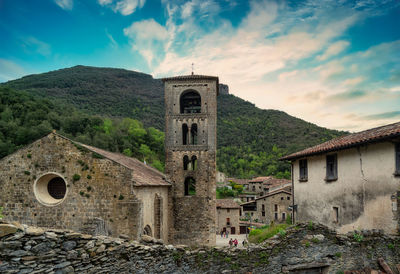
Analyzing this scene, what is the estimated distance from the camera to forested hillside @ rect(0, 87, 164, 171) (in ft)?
141

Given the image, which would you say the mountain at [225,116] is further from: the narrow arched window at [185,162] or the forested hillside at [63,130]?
the narrow arched window at [185,162]

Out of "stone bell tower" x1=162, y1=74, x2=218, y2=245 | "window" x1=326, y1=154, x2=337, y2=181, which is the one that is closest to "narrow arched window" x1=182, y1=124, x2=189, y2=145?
"stone bell tower" x1=162, y1=74, x2=218, y2=245

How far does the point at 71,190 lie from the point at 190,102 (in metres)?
14.5

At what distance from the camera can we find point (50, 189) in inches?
635

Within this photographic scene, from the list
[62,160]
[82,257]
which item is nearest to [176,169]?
[62,160]

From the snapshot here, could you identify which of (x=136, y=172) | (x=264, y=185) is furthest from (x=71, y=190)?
(x=264, y=185)

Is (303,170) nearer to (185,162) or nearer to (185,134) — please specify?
(185,162)

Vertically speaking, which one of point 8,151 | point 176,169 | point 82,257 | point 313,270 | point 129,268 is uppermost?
point 8,151

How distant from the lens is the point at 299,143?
100m

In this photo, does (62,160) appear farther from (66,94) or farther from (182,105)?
(66,94)

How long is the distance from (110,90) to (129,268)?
126 metres

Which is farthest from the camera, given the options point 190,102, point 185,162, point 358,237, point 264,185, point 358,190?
point 264,185

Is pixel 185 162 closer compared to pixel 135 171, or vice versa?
pixel 135 171

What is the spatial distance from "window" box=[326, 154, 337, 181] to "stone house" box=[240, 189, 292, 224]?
32345mm
